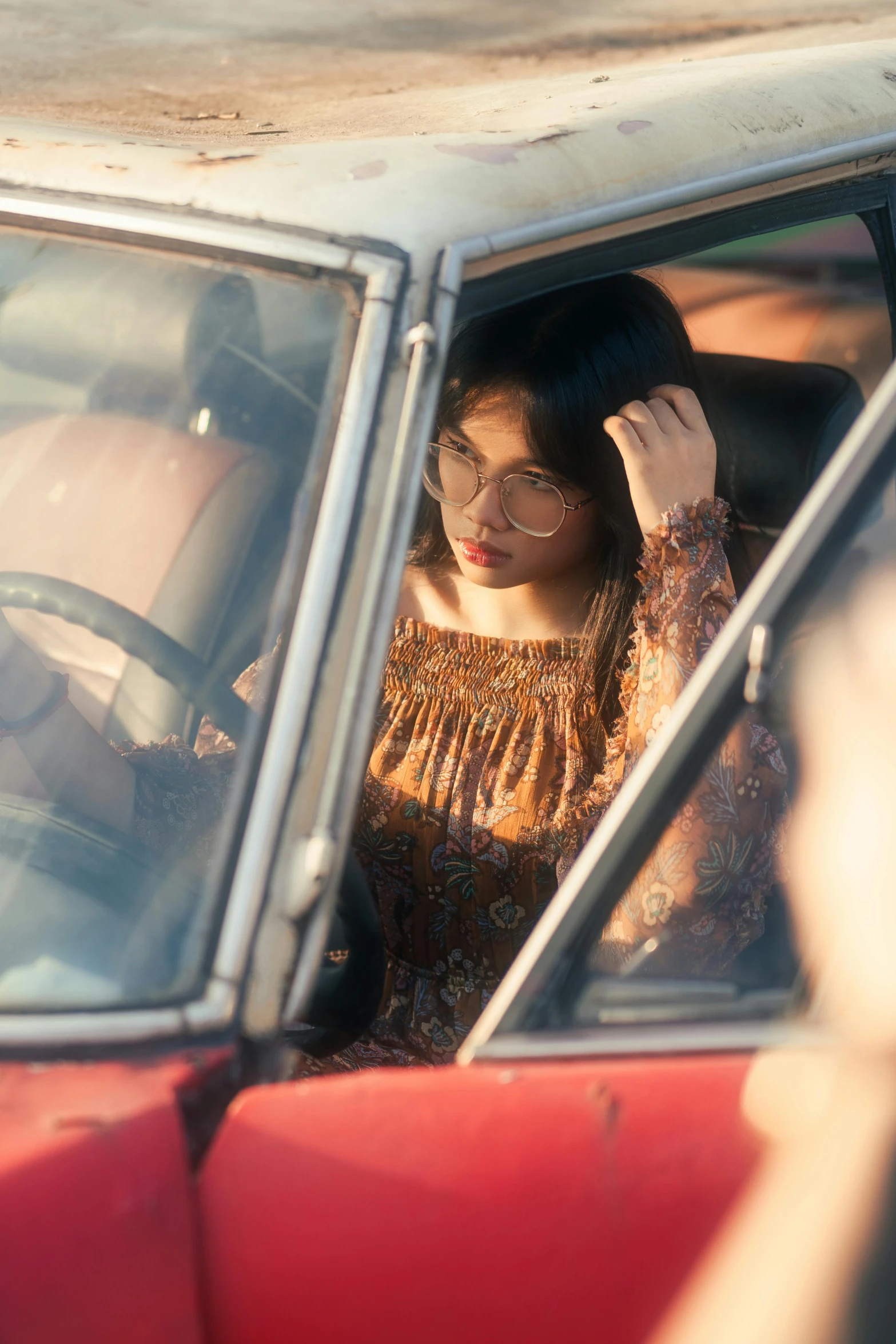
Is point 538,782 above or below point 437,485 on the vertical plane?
below

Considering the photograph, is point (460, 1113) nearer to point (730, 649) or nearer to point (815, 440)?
point (730, 649)

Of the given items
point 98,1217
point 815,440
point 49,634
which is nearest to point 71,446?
point 49,634

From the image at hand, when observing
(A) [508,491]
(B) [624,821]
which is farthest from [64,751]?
(A) [508,491]

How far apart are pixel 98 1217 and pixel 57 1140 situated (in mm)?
60

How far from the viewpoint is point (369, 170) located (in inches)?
44.9

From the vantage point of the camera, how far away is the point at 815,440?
236cm

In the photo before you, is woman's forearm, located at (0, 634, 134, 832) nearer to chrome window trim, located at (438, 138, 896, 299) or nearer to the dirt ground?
chrome window trim, located at (438, 138, 896, 299)

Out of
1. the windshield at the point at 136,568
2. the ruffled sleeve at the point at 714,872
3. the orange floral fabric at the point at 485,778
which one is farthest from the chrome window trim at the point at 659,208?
the ruffled sleeve at the point at 714,872

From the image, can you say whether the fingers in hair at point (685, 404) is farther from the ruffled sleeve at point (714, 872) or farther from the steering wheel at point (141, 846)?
the steering wheel at point (141, 846)

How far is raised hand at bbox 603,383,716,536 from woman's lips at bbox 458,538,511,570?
22cm

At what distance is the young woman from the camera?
4.96 feet

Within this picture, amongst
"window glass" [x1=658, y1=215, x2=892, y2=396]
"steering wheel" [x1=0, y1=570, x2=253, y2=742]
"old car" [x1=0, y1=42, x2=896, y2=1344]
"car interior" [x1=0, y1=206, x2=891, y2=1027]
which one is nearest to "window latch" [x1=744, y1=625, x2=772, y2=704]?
"old car" [x1=0, y1=42, x2=896, y2=1344]

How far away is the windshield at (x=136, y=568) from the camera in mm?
1029

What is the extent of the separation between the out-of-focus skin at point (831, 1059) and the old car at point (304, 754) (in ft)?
0.09
